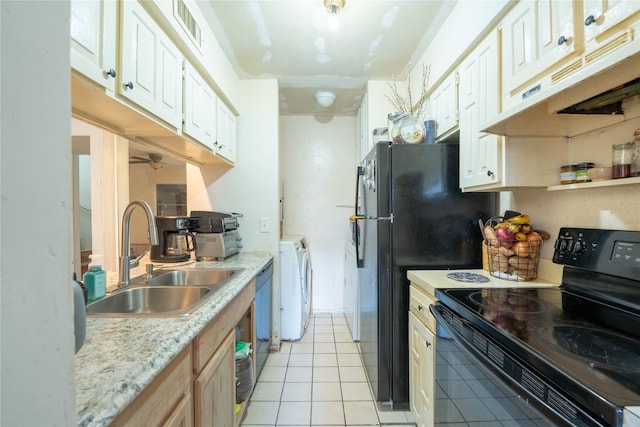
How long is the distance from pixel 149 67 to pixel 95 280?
96cm

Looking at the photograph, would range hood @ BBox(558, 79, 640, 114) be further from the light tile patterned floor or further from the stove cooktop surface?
the light tile patterned floor

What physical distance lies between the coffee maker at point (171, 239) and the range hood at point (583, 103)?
6.50ft

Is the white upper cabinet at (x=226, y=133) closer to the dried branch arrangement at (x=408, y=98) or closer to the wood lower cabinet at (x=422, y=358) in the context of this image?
the dried branch arrangement at (x=408, y=98)

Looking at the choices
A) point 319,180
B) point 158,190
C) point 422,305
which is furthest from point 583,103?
point 158,190

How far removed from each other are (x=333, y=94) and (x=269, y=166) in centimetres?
100

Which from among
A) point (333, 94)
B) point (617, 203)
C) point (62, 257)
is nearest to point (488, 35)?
point (617, 203)

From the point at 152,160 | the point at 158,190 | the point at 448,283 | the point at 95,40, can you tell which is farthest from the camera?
the point at 158,190

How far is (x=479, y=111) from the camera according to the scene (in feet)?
4.72

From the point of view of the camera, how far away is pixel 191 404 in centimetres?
93

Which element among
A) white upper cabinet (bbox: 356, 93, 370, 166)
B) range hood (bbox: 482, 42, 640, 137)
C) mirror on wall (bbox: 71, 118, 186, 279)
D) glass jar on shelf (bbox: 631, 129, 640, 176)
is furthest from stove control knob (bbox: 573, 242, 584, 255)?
mirror on wall (bbox: 71, 118, 186, 279)

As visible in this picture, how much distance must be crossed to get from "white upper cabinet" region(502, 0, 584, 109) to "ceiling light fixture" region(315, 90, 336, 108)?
1689 millimetres

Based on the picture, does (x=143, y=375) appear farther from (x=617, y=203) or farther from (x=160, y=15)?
(x=617, y=203)

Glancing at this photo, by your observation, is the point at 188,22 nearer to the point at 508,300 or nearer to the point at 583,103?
the point at 583,103

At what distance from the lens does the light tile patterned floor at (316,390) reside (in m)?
1.67
